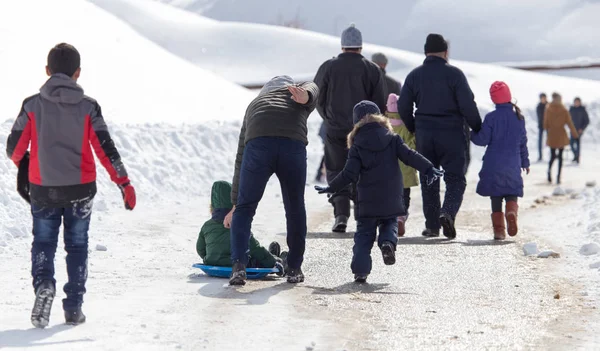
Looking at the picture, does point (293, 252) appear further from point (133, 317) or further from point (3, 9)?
point (3, 9)

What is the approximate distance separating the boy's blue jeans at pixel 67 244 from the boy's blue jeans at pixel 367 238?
7.89ft

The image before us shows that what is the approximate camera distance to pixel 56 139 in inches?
264

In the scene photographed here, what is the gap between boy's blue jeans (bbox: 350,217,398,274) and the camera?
8617 mm

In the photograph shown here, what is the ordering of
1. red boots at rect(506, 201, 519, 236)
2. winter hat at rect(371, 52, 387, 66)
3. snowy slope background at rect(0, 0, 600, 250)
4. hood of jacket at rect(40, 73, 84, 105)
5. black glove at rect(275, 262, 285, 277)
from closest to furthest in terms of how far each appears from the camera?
hood of jacket at rect(40, 73, 84, 105) < black glove at rect(275, 262, 285, 277) < red boots at rect(506, 201, 519, 236) < winter hat at rect(371, 52, 387, 66) < snowy slope background at rect(0, 0, 600, 250)

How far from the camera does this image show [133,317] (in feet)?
23.1

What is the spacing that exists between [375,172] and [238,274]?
1.28 m

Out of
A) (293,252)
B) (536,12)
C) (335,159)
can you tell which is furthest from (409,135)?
(536,12)

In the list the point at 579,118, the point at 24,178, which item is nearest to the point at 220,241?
the point at 24,178

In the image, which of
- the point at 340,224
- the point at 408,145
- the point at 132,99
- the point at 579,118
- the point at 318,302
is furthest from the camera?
the point at 579,118

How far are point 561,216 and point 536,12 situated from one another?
8198 cm

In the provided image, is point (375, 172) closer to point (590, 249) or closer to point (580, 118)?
point (590, 249)

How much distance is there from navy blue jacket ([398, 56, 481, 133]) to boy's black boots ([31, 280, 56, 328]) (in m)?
5.53

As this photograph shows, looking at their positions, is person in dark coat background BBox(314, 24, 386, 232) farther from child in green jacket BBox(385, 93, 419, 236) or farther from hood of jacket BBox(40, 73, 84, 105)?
hood of jacket BBox(40, 73, 84, 105)

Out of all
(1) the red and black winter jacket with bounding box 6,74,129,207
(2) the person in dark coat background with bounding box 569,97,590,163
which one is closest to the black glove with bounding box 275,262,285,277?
(1) the red and black winter jacket with bounding box 6,74,129,207
